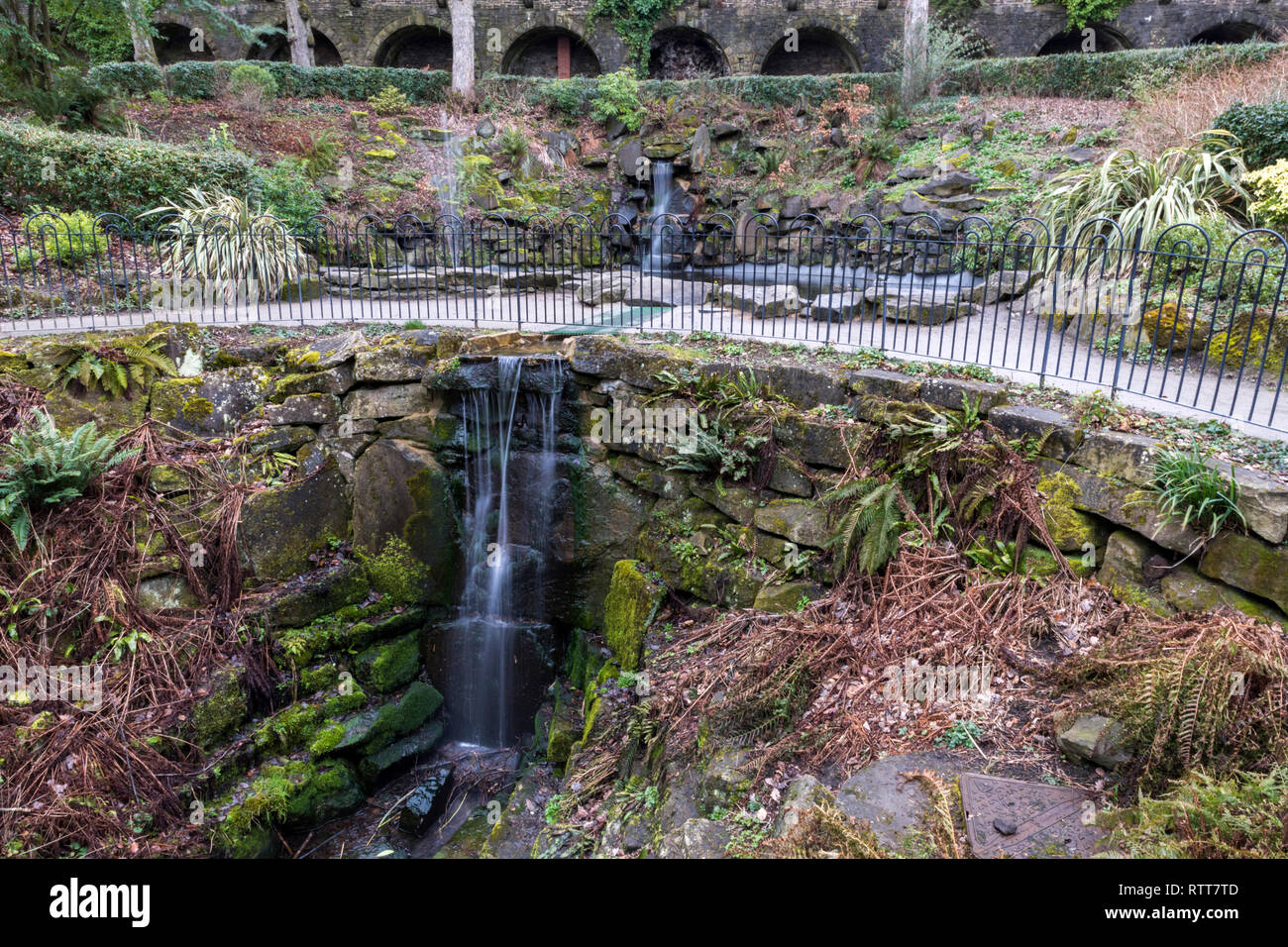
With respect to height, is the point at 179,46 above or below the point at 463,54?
above

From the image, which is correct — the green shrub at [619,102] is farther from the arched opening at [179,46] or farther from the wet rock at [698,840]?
the wet rock at [698,840]

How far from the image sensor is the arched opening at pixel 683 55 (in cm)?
2495

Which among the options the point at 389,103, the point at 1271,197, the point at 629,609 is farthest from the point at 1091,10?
the point at 629,609

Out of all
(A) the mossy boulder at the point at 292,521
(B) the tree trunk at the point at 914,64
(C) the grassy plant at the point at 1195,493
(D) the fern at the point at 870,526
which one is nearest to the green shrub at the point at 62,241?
(A) the mossy boulder at the point at 292,521

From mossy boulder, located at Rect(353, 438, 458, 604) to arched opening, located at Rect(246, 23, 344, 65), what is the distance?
2330 centimetres

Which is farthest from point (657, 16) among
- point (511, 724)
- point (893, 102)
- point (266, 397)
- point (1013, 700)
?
point (1013, 700)

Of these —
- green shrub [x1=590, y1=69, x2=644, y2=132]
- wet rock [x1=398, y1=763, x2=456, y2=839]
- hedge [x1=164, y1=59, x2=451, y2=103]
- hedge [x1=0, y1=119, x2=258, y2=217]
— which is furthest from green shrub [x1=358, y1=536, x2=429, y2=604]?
hedge [x1=164, y1=59, x2=451, y2=103]

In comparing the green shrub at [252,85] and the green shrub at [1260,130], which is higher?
the green shrub at [252,85]

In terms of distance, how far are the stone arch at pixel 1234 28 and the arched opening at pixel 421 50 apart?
76.8 ft

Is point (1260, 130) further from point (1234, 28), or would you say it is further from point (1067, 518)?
point (1234, 28)

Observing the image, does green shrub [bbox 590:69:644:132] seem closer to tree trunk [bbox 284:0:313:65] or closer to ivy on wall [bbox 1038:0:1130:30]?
tree trunk [bbox 284:0:313:65]

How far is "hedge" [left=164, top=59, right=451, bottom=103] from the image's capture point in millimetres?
17469

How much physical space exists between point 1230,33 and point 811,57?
41.5 ft

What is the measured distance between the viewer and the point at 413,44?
2628 centimetres
